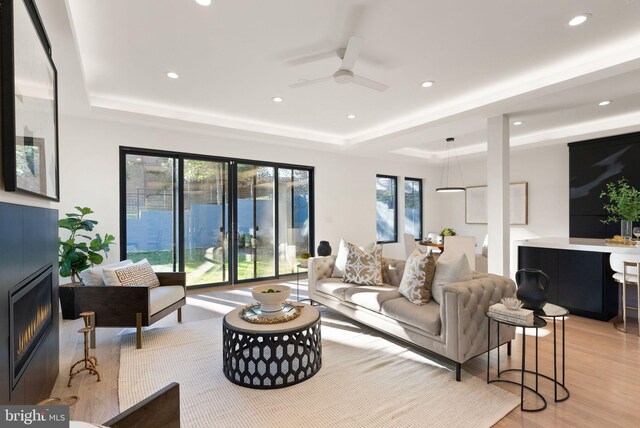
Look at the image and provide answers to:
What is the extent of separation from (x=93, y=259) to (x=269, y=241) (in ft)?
9.36

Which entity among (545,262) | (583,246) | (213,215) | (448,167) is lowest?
(545,262)

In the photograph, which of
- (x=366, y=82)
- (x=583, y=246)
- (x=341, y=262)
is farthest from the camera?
(x=341, y=262)

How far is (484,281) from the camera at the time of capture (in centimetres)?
270

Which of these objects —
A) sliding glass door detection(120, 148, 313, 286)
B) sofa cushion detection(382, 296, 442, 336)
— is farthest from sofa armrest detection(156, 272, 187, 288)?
sofa cushion detection(382, 296, 442, 336)

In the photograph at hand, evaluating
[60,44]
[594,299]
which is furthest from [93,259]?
[594,299]

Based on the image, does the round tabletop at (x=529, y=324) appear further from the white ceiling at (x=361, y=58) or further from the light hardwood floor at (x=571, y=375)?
the white ceiling at (x=361, y=58)

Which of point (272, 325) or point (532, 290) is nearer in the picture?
point (532, 290)

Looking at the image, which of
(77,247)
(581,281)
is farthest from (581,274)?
(77,247)

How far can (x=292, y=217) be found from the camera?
647 centimetres

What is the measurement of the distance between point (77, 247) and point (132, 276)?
4.03 ft

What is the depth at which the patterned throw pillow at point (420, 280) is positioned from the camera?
9.66 ft

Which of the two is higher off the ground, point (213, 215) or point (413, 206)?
point (413, 206)

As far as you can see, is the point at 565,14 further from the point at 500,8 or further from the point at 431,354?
the point at 431,354

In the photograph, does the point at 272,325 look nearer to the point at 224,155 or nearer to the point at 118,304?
the point at 118,304
